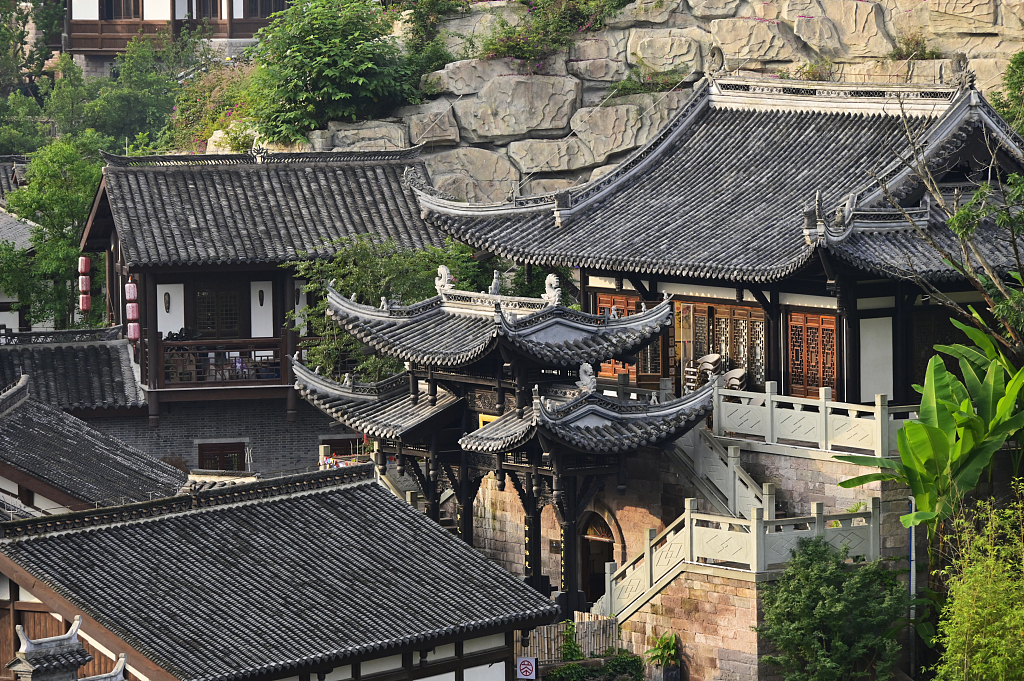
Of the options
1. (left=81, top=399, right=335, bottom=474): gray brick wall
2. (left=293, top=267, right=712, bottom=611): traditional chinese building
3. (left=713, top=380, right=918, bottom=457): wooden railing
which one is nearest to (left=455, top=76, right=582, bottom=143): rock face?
(left=81, top=399, right=335, bottom=474): gray brick wall

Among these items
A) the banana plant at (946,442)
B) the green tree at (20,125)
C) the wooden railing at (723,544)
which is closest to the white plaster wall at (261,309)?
the wooden railing at (723,544)

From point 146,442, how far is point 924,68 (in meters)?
22.9

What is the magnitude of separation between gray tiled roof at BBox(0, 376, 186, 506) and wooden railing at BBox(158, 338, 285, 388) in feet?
24.6

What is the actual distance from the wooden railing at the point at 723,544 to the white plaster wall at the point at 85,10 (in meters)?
46.4

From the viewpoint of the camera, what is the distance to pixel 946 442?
111 feet

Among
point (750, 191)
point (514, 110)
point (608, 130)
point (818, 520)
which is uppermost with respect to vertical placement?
point (514, 110)

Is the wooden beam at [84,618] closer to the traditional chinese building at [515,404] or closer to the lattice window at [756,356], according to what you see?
the traditional chinese building at [515,404]

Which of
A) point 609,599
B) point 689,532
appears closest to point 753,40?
point 609,599

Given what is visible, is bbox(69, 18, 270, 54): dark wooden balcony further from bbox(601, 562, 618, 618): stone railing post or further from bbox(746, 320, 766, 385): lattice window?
bbox(601, 562, 618, 618): stone railing post

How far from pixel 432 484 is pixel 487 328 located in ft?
10.4

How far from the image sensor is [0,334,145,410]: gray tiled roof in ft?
151

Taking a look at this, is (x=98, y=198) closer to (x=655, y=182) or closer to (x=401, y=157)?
(x=401, y=157)

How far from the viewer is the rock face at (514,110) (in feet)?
181

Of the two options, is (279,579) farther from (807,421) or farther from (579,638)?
(807,421)
